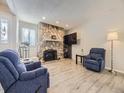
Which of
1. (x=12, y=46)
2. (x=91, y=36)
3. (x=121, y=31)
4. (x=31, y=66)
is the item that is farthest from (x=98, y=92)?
(x=12, y=46)

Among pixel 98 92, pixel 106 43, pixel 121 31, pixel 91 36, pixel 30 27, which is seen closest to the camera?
pixel 98 92

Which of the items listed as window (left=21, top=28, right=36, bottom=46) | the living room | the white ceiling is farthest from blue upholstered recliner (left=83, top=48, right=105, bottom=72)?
window (left=21, top=28, right=36, bottom=46)

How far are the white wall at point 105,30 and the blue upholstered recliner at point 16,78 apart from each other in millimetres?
3726

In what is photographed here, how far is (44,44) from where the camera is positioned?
246 inches

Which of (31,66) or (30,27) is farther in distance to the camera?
(30,27)

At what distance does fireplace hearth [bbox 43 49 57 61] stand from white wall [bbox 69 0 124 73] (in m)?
1.75

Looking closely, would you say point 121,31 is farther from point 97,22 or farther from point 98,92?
point 98,92

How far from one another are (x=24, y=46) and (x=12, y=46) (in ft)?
2.74

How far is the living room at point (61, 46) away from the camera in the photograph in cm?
186

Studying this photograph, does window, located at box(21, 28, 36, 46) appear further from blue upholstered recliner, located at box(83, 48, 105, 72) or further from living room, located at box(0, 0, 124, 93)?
blue upholstered recliner, located at box(83, 48, 105, 72)

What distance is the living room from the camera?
1.86 metres

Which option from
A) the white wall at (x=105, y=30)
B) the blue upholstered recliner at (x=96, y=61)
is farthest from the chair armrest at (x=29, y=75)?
the white wall at (x=105, y=30)

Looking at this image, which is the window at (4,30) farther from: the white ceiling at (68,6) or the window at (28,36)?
the window at (28,36)

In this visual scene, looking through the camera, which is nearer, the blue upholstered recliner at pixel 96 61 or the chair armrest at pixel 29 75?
the chair armrest at pixel 29 75
